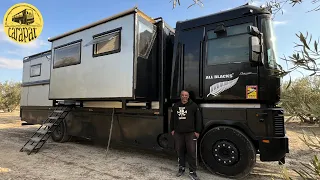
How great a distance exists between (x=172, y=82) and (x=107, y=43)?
2127 millimetres

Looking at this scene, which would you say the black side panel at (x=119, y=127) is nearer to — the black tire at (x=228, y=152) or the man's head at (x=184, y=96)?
the man's head at (x=184, y=96)

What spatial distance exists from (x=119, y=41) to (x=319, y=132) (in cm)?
507

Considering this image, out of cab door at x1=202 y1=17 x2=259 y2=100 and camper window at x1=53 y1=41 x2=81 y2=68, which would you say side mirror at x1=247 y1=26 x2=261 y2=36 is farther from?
camper window at x1=53 y1=41 x2=81 y2=68

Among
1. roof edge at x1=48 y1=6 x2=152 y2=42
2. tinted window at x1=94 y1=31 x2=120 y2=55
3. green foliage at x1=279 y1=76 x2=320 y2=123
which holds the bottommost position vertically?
green foliage at x1=279 y1=76 x2=320 y2=123

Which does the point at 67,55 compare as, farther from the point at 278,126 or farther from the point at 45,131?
the point at 278,126

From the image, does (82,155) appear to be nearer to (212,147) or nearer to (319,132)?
(212,147)

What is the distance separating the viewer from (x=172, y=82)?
5.64 m

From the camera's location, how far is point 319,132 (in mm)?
1686

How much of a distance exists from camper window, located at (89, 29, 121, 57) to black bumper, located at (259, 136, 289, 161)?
3.87m

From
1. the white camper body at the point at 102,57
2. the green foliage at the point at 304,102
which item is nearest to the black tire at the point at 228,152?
the white camper body at the point at 102,57

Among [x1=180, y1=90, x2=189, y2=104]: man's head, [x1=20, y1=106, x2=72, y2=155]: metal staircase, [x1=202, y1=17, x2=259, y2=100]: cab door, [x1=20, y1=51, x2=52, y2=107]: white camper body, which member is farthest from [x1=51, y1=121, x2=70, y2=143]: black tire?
[x1=202, y1=17, x2=259, y2=100]: cab door

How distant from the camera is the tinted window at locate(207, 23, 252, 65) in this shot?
4758 millimetres

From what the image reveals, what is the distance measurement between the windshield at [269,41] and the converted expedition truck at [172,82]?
2 centimetres

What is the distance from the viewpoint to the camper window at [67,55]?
733cm
